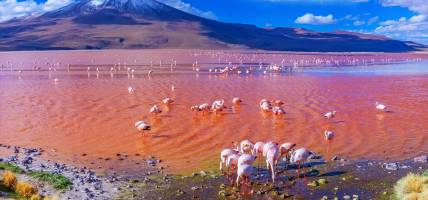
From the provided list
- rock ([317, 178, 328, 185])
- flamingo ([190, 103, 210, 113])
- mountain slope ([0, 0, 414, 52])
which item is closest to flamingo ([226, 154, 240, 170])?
rock ([317, 178, 328, 185])

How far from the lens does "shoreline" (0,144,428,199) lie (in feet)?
38.1

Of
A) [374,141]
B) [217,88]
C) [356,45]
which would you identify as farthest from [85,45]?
[374,141]

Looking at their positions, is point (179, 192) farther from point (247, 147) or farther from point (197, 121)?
point (197, 121)

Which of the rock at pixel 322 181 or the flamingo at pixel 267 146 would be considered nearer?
the rock at pixel 322 181

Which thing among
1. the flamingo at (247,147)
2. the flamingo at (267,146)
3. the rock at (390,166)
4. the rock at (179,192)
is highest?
the flamingo at (267,146)

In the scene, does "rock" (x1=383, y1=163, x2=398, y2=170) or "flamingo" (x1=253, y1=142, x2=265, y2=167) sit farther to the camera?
"flamingo" (x1=253, y1=142, x2=265, y2=167)

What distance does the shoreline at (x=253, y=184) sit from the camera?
38.1 feet

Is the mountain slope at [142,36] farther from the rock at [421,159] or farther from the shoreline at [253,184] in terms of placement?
the rock at [421,159]

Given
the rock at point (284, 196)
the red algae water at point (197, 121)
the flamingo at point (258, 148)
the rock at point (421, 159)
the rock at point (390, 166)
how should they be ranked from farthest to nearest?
1. the red algae water at point (197, 121)
2. the rock at point (421, 159)
3. the flamingo at point (258, 148)
4. the rock at point (390, 166)
5. the rock at point (284, 196)

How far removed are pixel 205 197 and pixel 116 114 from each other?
12622 millimetres

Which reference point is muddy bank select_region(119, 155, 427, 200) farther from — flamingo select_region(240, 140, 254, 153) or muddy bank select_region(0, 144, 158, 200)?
flamingo select_region(240, 140, 254, 153)

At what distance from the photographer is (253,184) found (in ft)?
40.5

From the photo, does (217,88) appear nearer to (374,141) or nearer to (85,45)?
(374,141)

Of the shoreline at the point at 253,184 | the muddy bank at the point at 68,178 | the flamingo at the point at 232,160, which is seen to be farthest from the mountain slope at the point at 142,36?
the flamingo at the point at 232,160
